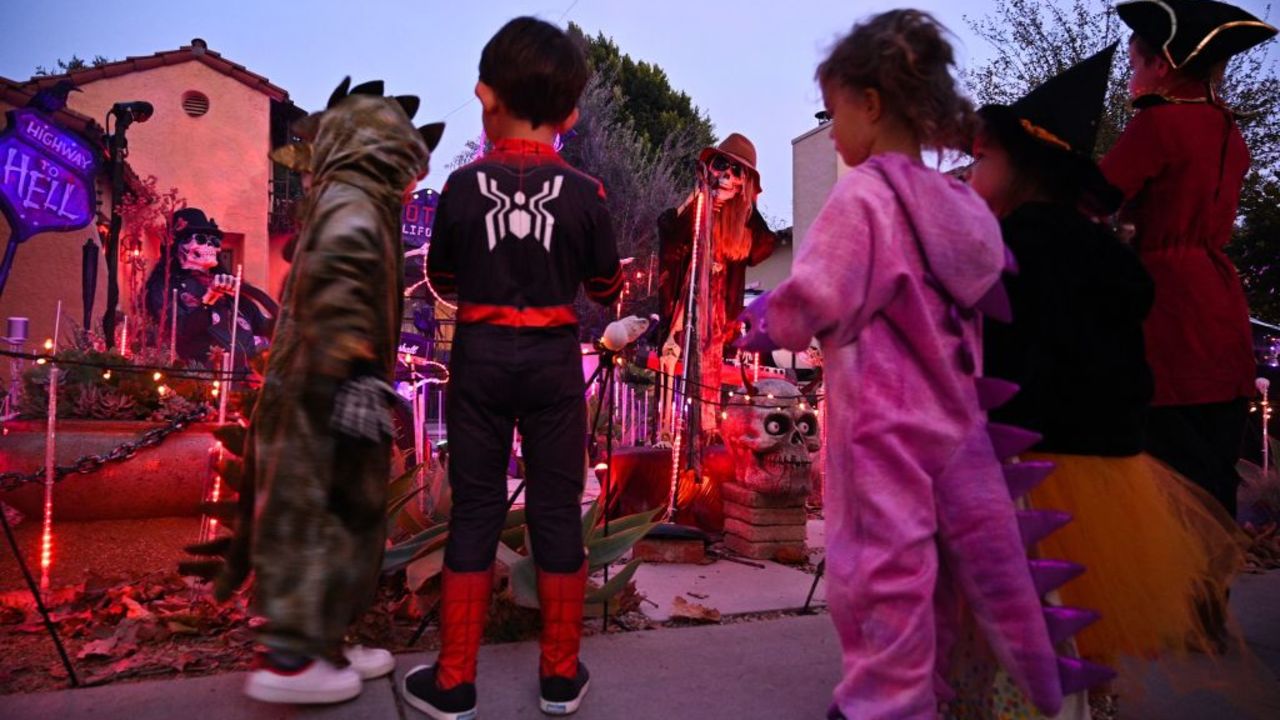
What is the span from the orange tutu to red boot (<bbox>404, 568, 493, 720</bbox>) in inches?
54.8

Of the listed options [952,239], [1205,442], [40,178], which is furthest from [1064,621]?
[40,178]

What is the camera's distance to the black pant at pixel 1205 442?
2451mm

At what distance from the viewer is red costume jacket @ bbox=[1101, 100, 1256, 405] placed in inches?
96.7

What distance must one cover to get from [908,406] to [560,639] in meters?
1.14

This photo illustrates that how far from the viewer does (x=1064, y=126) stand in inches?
84.7

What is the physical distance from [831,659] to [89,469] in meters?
3.38

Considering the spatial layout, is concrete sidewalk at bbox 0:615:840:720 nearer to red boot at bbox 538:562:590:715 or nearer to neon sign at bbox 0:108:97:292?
red boot at bbox 538:562:590:715

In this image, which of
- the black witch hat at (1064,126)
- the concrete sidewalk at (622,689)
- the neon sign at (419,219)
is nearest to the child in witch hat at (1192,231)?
the black witch hat at (1064,126)

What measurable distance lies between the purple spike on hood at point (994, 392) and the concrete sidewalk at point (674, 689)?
2.76ft

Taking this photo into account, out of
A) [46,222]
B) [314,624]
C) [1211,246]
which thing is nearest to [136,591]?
[314,624]

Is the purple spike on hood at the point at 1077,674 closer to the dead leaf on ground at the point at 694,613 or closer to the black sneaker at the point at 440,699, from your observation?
the black sneaker at the point at 440,699

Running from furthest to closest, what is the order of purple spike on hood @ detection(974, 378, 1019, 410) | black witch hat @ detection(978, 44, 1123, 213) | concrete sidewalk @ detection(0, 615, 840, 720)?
concrete sidewalk @ detection(0, 615, 840, 720) → black witch hat @ detection(978, 44, 1123, 213) → purple spike on hood @ detection(974, 378, 1019, 410)

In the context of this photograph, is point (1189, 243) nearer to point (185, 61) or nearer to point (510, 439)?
point (510, 439)

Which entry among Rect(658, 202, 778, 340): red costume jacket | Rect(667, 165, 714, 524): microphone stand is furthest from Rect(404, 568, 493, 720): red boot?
Rect(658, 202, 778, 340): red costume jacket
